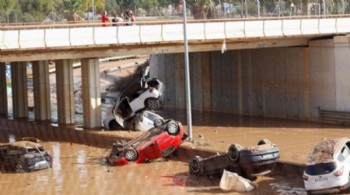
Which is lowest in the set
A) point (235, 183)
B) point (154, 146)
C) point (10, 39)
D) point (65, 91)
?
point (235, 183)

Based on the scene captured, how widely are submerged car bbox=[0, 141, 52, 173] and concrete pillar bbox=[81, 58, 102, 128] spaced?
9064 mm

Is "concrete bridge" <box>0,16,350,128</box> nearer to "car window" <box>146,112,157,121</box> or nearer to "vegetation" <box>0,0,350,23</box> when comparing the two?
"vegetation" <box>0,0,350,23</box>

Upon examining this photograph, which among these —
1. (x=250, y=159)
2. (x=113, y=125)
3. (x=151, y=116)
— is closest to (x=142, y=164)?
(x=250, y=159)

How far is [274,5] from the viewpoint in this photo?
46562 mm

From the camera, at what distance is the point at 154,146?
2606 cm

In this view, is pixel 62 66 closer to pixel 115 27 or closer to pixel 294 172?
pixel 115 27

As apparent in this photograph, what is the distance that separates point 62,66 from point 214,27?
7.74m

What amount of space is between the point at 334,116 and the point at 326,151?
18.9 metres

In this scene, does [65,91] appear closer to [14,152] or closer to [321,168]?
[14,152]

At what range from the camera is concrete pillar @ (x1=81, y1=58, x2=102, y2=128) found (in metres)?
34.8

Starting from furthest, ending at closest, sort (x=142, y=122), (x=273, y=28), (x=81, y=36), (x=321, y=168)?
(x=273, y=28) < (x=142, y=122) < (x=81, y=36) < (x=321, y=168)

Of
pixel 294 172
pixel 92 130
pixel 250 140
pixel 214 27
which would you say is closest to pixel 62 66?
pixel 92 130

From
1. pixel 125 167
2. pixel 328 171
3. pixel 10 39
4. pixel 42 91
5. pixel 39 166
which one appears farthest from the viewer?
pixel 42 91

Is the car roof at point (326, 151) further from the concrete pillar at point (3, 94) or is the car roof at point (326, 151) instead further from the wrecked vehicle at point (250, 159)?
the concrete pillar at point (3, 94)
